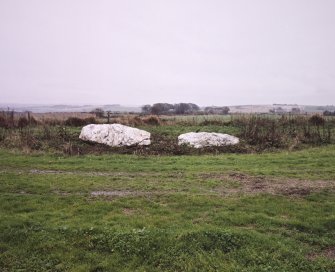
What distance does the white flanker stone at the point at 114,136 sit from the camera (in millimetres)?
25016

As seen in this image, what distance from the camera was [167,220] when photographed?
955 centimetres

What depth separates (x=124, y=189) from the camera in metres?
13.1

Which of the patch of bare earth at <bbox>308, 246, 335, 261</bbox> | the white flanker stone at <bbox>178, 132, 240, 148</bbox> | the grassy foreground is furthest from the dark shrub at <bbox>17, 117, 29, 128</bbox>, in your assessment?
the patch of bare earth at <bbox>308, 246, 335, 261</bbox>

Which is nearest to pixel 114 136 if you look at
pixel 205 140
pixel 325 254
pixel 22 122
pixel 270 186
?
pixel 205 140

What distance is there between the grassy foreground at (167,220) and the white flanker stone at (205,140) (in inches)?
314

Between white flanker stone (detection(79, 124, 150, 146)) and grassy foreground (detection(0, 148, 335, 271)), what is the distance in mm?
8291

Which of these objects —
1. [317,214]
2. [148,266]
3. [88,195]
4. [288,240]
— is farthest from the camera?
[88,195]

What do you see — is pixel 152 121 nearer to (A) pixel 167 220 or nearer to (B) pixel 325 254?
(A) pixel 167 220

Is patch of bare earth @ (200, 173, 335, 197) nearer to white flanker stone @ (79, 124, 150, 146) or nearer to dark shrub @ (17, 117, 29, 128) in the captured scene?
white flanker stone @ (79, 124, 150, 146)

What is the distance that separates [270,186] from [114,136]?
14.7m

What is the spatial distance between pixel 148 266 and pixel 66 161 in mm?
13121

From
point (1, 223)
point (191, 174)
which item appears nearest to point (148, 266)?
point (1, 223)

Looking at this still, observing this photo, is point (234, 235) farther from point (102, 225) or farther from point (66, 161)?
point (66, 161)

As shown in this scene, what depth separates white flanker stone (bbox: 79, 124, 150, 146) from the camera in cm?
2502
